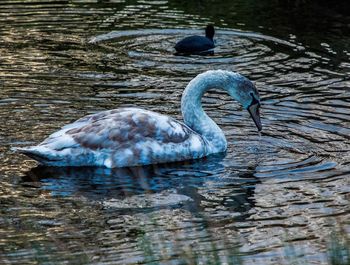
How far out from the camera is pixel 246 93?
12531mm

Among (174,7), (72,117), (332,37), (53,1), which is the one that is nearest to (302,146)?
(72,117)

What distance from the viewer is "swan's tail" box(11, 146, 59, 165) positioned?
11031 millimetres

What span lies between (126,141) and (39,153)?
1012mm

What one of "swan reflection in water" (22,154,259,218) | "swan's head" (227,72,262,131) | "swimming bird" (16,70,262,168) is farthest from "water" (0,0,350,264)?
"swan's head" (227,72,262,131)

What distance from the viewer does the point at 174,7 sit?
20.7m

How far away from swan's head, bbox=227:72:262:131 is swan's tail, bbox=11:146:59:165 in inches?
96.9

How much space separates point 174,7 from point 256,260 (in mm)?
13040

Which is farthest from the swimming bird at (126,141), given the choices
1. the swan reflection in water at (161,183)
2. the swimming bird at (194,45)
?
the swimming bird at (194,45)

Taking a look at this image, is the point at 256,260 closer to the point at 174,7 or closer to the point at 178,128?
the point at 178,128

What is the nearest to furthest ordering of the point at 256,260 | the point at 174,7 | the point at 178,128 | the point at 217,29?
1. the point at 256,260
2. the point at 178,128
3. the point at 217,29
4. the point at 174,7

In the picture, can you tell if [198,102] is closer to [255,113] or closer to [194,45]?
[255,113]

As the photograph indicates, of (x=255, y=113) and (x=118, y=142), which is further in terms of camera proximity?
(x=255, y=113)

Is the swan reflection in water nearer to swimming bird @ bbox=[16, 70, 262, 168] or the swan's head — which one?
swimming bird @ bbox=[16, 70, 262, 168]

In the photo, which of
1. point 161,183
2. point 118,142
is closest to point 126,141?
point 118,142
